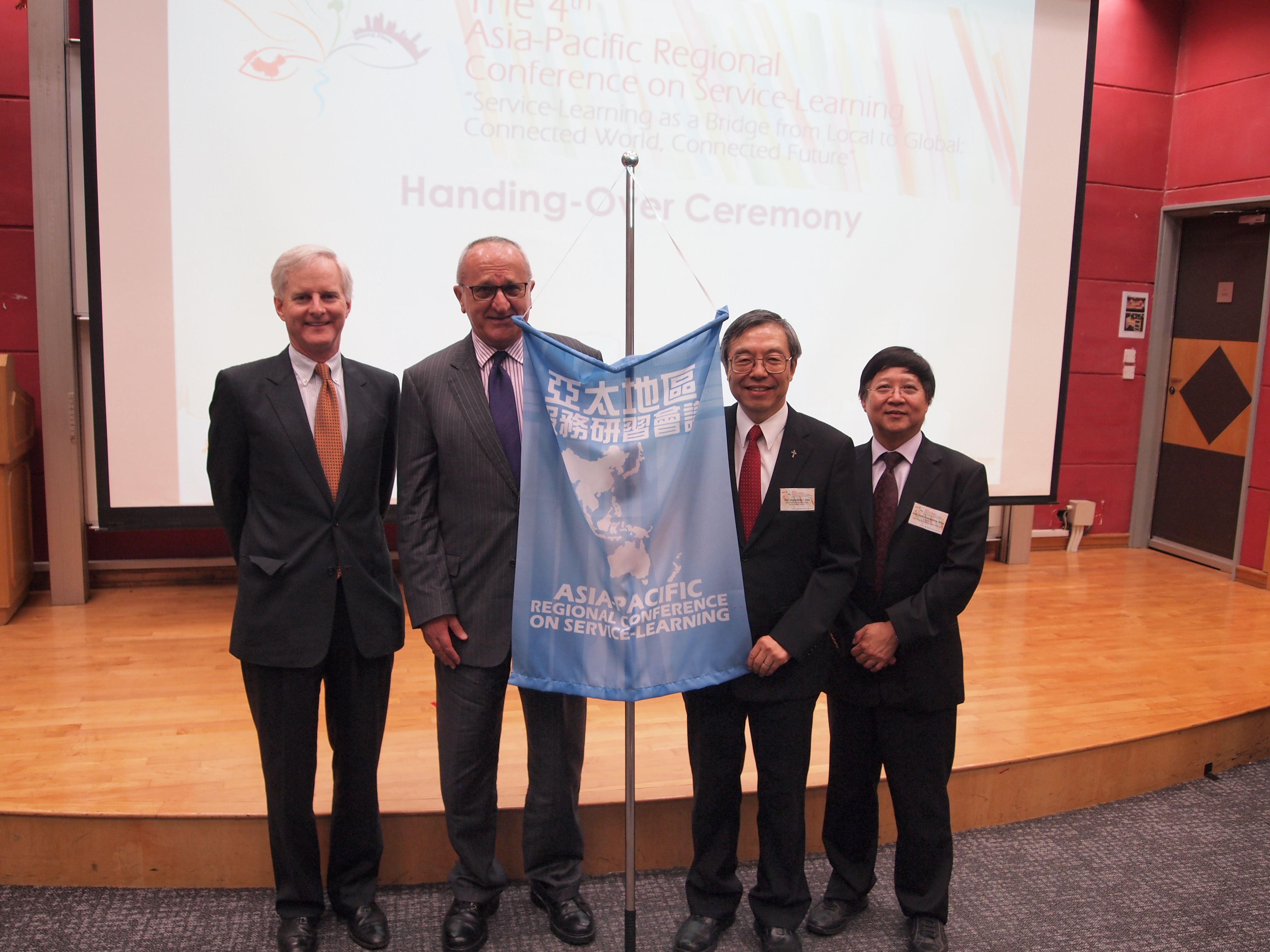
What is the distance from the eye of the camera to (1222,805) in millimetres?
2785

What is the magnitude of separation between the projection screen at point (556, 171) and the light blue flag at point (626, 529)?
1.84 metres

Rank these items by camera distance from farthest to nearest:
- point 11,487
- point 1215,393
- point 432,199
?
point 1215,393, point 11,487, point 432,199

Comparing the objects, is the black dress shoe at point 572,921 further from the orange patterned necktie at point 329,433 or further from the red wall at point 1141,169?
the red wall at point 1141,169

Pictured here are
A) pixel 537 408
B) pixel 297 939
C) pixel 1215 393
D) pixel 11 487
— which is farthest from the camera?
pixel 1215 393

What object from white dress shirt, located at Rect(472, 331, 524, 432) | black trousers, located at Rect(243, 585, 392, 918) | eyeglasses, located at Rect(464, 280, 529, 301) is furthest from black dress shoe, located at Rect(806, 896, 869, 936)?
eyeglasses, located at Rect(464, 280, 529, 301)

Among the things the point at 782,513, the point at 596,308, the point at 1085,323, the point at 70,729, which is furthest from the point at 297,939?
the point at 1085,323

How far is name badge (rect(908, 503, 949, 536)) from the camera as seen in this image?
1.96 meters

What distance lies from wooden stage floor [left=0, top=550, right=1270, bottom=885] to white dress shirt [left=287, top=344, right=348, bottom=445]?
1012mm

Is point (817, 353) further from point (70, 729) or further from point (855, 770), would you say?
point (70, 729)

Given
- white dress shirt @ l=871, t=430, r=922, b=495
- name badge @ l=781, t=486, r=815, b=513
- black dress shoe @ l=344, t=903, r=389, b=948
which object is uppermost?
white dress shirt @ l=871, t=430, r=922, b=495

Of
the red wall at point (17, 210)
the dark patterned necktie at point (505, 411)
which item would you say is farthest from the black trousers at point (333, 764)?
the red wall at point (17, 210)

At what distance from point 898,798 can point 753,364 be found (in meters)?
1.05

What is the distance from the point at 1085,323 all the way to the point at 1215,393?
32.3 inches

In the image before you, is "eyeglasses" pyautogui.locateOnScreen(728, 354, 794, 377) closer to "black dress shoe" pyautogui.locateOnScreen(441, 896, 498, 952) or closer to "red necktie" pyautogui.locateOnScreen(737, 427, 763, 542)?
"red necktie" pyautogui.locateOnScreen(737, 427, 763, 542)
